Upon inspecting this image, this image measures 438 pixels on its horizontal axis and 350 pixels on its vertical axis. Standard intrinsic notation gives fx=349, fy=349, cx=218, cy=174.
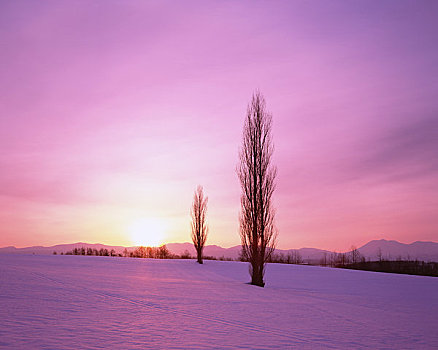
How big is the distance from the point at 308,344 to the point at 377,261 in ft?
107

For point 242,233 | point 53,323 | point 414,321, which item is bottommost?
point 414,321

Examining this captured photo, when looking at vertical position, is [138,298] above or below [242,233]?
below

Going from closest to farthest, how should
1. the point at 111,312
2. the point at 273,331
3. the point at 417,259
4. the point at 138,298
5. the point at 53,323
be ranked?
the point at 53,323
the point at 273,331
the point at 111,312
the point at 138,298
the point at 417,259

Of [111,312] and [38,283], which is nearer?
[111,312]

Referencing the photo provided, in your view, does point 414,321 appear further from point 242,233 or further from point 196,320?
point 242,233

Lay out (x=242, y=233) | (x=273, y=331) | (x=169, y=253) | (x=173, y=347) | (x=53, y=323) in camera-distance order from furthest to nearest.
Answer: (x=169, y=253), (x=242, y=233), (x=273, y=331), (x=53, y=323), (x=173, y=347)

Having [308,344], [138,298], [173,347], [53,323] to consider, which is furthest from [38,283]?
[308,344]

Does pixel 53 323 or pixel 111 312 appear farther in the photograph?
pixel 111 312

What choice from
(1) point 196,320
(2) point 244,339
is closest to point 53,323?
(1) point 196,320

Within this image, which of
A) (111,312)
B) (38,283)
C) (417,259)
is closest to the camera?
(111,312)

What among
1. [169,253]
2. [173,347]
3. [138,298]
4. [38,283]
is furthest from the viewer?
[169,253]

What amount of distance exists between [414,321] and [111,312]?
29.0ft

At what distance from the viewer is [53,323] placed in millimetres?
6625

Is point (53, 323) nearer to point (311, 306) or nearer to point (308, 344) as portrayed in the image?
point (308, 344)
